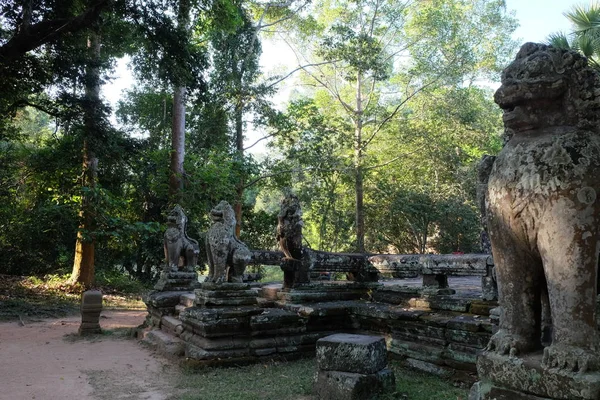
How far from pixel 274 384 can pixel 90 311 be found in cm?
496

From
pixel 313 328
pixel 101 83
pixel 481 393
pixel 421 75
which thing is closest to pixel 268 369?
pixel 313 328

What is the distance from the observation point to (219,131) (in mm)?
16500

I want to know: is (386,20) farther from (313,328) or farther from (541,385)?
(541,385)

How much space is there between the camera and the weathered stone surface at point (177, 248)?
8453mm

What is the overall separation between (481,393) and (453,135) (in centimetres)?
1677

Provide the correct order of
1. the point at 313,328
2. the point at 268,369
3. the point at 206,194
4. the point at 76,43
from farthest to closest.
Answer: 1. the point at 206,194
2. the point at 76,43
3. the point at 313,328
4. the point at 268,369

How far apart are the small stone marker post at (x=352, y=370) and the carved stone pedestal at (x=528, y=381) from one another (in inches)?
61.0

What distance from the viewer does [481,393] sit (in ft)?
7.27

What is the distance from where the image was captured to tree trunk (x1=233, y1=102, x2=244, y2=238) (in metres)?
15.4

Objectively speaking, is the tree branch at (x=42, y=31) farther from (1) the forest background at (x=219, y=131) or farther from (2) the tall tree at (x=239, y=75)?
(2) the tall tree at (x=239, y=75)

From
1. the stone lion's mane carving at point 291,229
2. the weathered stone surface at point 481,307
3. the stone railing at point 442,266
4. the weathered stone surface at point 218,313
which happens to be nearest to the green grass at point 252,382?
the weathered stone surface at point 218,313

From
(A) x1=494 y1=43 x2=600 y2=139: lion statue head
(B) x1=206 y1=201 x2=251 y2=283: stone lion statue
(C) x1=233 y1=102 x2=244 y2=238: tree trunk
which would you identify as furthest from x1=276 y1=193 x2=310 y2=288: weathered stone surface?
(C) x1=233 y1=102 x2=244 y2=238: tree trunk

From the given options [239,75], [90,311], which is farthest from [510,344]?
[239,75]

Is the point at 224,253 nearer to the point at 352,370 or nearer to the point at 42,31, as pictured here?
the point at 352,370
